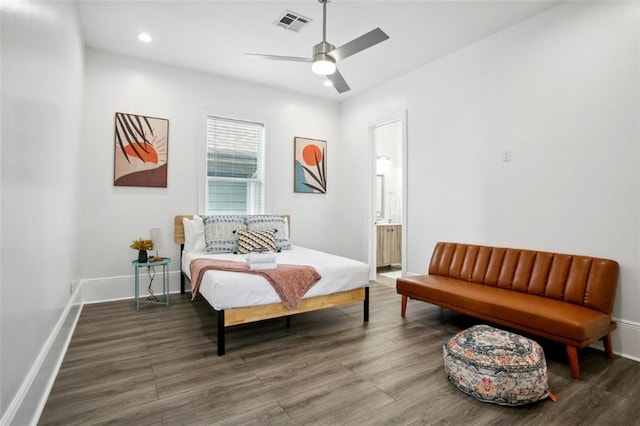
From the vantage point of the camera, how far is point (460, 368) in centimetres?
209

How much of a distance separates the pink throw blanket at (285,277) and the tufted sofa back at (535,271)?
64.2 inches

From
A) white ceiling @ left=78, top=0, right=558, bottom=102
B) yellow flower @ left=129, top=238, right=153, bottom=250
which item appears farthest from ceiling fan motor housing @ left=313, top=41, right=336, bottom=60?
yellow flower @ left=129, top=238, right=153, bottom=250

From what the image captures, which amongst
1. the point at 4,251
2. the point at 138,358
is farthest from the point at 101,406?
the point at 4,251

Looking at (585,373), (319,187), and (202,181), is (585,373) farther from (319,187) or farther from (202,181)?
(202,181)

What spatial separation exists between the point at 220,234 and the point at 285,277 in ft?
5.03

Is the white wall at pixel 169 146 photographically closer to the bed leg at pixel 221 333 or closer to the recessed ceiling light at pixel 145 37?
the recessed ceiling light at pixel 145 37

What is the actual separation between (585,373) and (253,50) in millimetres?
4313

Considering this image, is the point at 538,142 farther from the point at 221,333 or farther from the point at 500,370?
the point at 221,333

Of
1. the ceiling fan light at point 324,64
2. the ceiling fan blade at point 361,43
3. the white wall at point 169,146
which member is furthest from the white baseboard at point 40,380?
the ceiling fan blade at point 361,43

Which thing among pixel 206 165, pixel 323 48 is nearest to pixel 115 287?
pixel 206 165

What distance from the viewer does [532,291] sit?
2979 mm

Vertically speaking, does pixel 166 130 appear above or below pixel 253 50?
below

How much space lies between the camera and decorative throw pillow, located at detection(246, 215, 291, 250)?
14.3ft

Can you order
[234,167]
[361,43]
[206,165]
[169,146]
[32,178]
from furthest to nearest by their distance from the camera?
1. [234,167]
2. [206,165]
3. [169,146]
4. [361,43]
5. [32,178]
